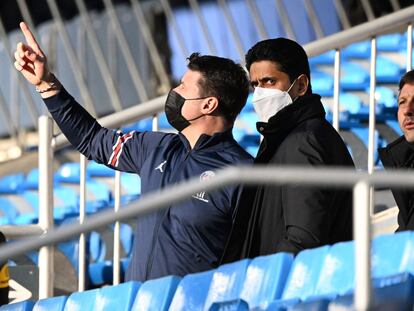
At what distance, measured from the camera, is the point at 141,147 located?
532 cm

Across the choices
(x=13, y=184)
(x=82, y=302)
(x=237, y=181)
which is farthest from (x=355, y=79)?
(x=237, y=181)

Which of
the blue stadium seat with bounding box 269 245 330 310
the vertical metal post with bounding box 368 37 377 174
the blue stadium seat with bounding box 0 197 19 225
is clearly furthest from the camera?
the blue stadium seat with bounding box 0 197 19 225

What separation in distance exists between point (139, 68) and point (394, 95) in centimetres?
535

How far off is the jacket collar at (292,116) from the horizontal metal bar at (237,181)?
1418 mm

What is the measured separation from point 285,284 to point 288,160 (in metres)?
0.64

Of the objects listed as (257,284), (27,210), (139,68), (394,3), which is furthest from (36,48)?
(139,68)

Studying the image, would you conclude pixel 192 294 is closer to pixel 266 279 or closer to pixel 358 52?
pixel 266 279

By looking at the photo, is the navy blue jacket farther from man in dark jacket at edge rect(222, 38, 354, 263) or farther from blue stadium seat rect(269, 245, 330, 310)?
blue stadium seat rect(269, 245, 330, 310)

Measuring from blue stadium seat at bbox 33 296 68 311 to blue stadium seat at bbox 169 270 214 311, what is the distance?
2.05 ft

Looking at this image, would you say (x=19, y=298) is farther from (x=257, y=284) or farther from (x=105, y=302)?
(x=257, y=284)

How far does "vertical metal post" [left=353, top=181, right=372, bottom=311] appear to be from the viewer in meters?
3.18

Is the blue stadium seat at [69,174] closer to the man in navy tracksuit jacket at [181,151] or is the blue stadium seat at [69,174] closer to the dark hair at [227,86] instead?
the man in navy tracksuit jacket at [181,151]

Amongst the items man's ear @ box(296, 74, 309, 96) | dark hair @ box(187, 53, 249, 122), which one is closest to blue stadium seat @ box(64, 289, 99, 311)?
dark hair @ box(187, 53, 249, 122)

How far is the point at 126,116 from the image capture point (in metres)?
6.14
